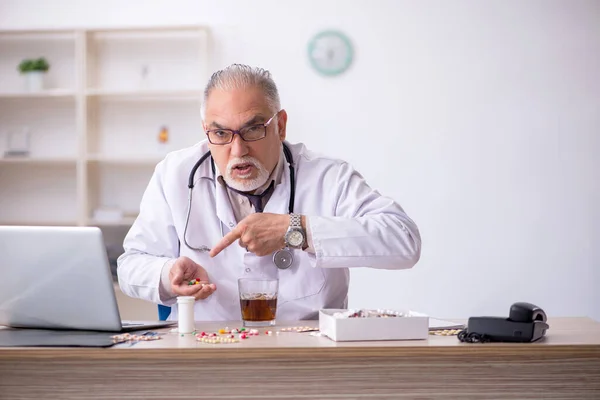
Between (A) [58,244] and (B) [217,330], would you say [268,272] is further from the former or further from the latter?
(A) [58,244]

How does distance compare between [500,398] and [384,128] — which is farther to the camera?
[384,128]

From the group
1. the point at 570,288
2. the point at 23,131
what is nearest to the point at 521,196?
the point at 570,288

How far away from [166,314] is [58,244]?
681 millimetres

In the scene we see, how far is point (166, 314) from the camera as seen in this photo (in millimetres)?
2139

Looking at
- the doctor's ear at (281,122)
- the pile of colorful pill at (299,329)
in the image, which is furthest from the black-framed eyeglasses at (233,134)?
the pile of colorful pill at (299,329)

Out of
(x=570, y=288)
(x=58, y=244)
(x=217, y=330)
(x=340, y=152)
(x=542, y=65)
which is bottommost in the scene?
(x=570, y=288)

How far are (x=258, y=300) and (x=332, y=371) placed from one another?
412 mm

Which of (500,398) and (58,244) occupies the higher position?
(58,244)

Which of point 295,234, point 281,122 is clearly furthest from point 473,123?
point 295,234

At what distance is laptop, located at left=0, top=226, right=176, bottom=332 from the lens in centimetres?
151

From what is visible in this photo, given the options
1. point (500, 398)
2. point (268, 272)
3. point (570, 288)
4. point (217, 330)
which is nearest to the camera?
point (500, 398)

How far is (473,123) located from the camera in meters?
4.52

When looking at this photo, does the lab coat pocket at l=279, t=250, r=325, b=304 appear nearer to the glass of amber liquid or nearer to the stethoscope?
the stethoscope

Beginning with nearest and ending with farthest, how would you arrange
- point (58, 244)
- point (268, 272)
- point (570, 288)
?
point (58, 244) < point (268, 272) < point (570, 288)
